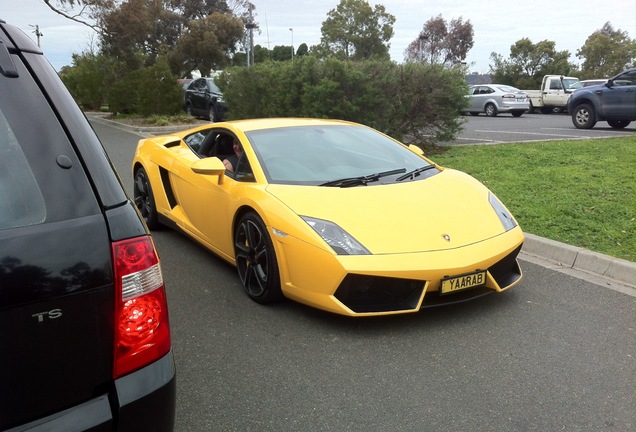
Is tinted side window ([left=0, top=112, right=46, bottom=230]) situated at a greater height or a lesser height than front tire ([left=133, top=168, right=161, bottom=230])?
greater

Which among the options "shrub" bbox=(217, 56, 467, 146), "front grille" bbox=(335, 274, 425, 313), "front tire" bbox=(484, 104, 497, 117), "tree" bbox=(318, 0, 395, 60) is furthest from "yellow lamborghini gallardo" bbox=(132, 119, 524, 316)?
"tree" bbox=(318, 0, 395, 60)

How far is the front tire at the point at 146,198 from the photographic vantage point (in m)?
6.08

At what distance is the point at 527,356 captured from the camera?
3363 millimetres

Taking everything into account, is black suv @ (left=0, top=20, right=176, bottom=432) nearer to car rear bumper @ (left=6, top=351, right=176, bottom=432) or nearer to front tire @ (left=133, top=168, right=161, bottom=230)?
car rear bumper @ (left=6, top=351, right=176, bottom=432)

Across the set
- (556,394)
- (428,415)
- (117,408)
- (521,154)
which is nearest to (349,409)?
(428,415)

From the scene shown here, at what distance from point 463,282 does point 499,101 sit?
2367 cm

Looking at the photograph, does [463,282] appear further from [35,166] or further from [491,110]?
[491,110]

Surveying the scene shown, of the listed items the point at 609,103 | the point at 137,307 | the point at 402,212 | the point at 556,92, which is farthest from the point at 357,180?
the point at 556,92

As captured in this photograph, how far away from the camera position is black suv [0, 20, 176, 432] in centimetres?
149

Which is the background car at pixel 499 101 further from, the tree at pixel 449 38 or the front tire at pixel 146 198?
the tree at pixel 449 38

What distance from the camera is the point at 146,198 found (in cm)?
629

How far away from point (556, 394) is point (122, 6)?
26062mm

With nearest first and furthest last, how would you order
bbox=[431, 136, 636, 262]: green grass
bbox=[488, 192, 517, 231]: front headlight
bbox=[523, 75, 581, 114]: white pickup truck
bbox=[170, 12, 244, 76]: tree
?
bbox=[488, 192, 517, 231]: front headlight, bbox=[431, 136, 636, 262]: green grass, bbox=[523, 75, 581, 114]: white pickup truck, bbox=[170, 12, 244, 76]: tree

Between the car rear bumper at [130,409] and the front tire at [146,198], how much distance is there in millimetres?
4460
